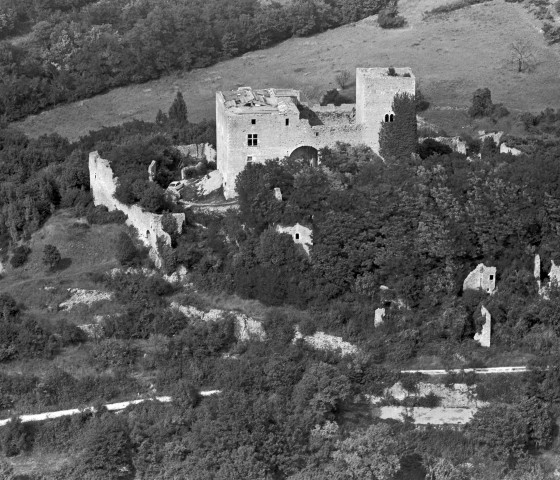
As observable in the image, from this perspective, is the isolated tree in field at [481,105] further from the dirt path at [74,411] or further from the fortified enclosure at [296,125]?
the dirt path at [74,411]

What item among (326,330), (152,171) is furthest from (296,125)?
(326,330)

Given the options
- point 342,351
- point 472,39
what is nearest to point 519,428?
point 342,351

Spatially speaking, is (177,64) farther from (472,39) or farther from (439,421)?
(439,421)

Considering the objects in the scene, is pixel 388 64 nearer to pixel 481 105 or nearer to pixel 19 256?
pixel 481 105

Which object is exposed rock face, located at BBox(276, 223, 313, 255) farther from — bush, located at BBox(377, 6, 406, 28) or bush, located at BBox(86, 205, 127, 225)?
bush, located at BBox(377, 6, 406, 28)

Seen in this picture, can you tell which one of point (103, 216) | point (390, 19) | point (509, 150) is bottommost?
point (103, 216)

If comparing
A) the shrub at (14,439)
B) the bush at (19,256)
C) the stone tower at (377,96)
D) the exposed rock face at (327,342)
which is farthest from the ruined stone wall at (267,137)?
the shrub at (14,439)
